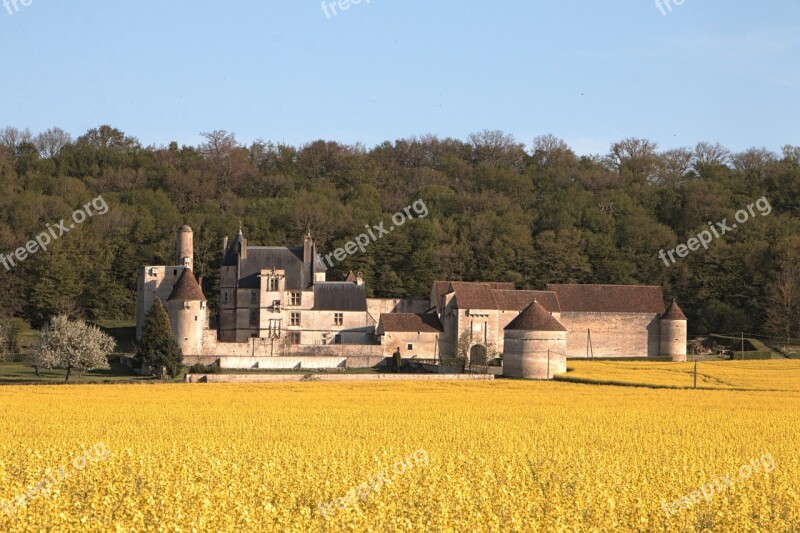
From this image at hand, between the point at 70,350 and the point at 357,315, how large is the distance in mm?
19935

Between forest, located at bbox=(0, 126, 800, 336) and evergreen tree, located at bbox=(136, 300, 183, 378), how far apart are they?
20098 millimetres

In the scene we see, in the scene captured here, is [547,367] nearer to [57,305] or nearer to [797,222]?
[57,305]

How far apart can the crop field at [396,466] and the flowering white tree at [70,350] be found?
18863 millimetres

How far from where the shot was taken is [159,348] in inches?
2270

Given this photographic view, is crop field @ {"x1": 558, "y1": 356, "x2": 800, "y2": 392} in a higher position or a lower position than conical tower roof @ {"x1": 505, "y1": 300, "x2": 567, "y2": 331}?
lower

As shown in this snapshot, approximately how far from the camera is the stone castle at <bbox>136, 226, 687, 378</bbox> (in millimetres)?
66062

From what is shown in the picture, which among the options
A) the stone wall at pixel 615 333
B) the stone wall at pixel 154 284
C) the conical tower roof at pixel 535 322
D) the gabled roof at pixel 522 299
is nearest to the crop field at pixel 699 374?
the conical tower roof at pixel 535 322

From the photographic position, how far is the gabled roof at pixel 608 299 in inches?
2891

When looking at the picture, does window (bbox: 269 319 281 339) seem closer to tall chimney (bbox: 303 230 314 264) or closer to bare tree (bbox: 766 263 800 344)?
tall chimney (bbox: 303 230 314 264)

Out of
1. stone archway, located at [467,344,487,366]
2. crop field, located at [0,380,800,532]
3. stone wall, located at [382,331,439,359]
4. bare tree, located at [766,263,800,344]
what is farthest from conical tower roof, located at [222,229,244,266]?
bare tree, located at [766,263,800,344]

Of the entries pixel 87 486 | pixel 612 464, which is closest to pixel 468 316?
pixel 612 464

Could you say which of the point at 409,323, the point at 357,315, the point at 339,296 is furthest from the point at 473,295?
the point at 339,296

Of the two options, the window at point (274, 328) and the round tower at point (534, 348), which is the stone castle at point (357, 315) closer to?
the window at point (274, 328)

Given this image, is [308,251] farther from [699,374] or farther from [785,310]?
[785,310]
